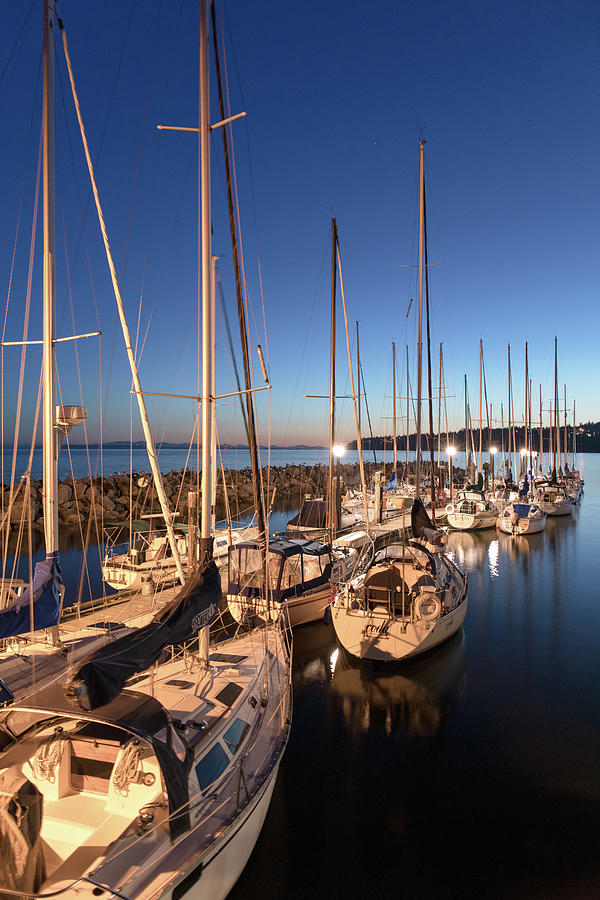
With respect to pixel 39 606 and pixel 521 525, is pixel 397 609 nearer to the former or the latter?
pixel 39 606

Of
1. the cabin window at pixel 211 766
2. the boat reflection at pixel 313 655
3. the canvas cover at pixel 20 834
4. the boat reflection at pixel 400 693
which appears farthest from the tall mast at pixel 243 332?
the canvas cover at pixel 20 834

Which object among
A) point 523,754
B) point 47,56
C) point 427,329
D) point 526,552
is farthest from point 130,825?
point 526,552

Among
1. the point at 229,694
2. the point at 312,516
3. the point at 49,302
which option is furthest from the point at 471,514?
the point at 49,302

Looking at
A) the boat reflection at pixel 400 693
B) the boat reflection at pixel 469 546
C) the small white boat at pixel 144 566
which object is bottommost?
the boat reflection at pixel 469 546

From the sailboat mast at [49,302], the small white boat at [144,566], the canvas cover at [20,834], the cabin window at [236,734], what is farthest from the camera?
the small white boat at [144,566]

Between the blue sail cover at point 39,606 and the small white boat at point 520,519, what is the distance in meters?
31.1

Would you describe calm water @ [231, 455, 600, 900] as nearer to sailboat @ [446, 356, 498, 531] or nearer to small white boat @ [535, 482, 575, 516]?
sailboat @ [446, 356, 498, 531]

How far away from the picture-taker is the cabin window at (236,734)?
600cm

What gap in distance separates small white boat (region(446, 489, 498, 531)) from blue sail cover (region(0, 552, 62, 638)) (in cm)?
3000

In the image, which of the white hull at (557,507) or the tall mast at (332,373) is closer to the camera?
the tall mast at (332,373)

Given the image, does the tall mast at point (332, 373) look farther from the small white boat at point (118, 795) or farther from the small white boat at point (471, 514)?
the small white boat at point (471, 514)

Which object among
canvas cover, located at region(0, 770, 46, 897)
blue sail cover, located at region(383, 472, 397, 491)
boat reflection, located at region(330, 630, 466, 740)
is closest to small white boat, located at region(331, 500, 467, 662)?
boat reflection, located at region(330, 630, 466, 740)

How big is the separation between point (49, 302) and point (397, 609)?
1044cm

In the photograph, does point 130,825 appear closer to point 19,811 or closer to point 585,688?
point 19,811
